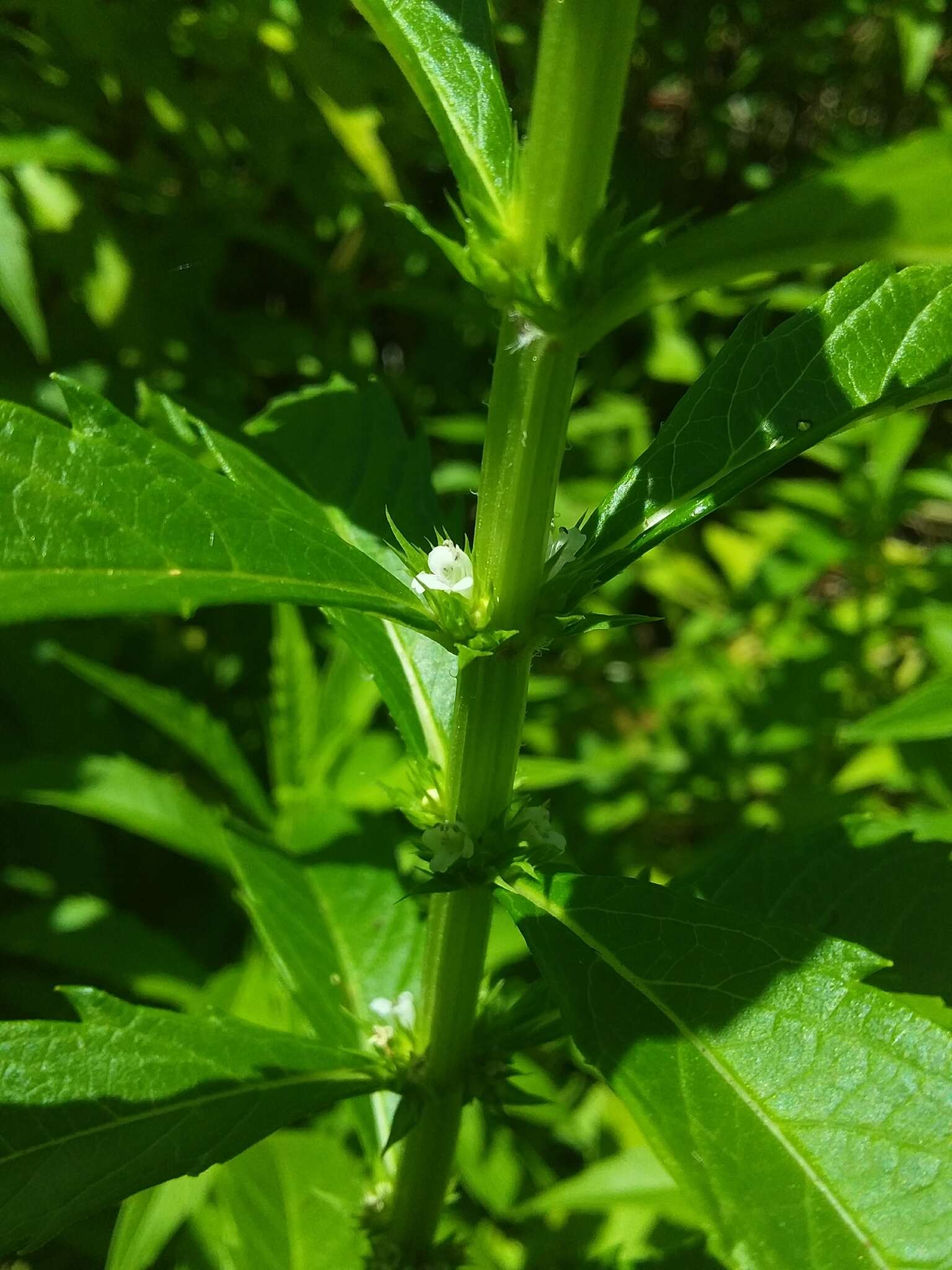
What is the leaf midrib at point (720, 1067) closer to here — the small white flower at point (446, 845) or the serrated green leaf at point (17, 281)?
the small white flower at point (446, 845)

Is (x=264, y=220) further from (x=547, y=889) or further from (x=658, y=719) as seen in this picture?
(x=547, y=889)

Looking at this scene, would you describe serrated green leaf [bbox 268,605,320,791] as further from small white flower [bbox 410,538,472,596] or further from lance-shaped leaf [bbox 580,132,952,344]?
lance-shaped leaf [bbox 580,132,952,344]

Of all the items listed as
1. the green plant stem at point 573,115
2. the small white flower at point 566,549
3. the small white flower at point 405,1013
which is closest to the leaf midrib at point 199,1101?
the small white flower at point 405,1013

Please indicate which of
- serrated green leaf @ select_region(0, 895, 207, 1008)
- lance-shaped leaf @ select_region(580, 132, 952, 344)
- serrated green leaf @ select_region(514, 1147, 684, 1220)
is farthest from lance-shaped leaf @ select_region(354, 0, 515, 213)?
serrated green leaf @ select_region(0, 895, 207, 1008)

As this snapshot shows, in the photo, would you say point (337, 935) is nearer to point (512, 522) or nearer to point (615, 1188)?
point (615, 1188)

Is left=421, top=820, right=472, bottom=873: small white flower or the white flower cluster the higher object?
left=421, top=820, right=472, bottom=873: small white flower
